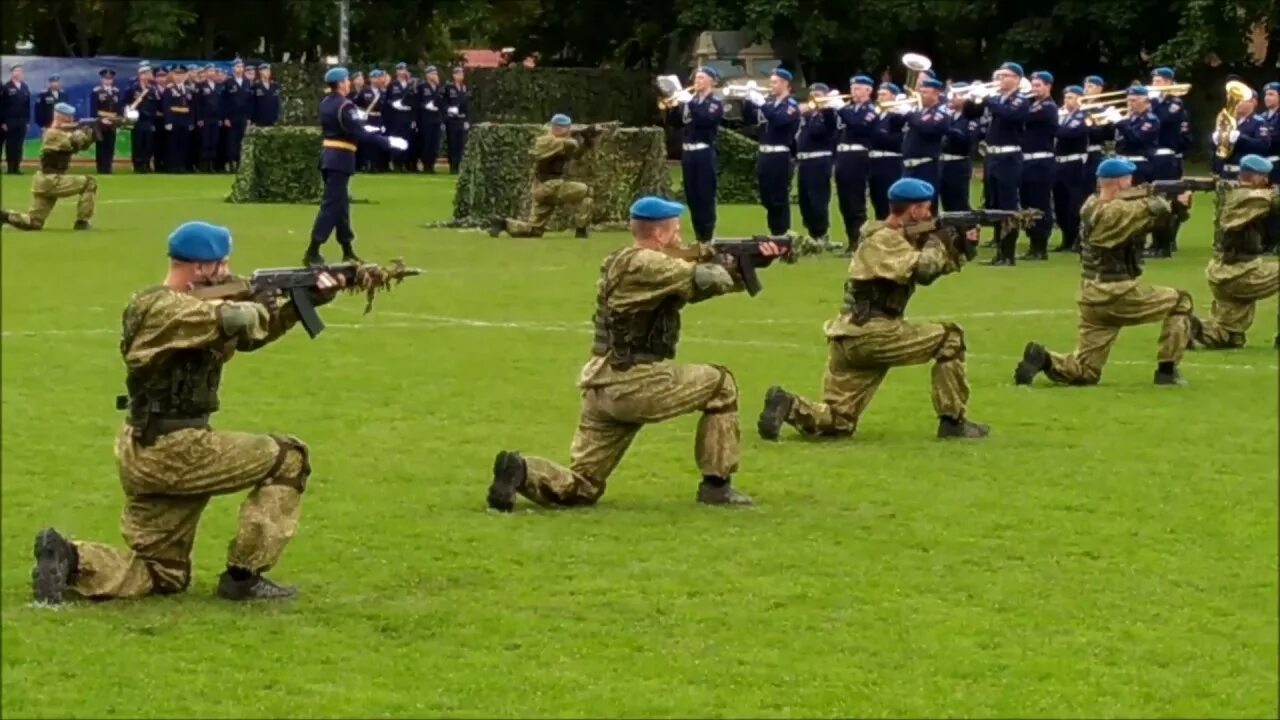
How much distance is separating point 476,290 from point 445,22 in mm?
34601

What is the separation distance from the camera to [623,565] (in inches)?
442

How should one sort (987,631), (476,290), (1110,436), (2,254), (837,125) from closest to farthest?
1. (2,254)
2. (987,631)
3. (1110,436)
4. (476,290)
5. (837,125)

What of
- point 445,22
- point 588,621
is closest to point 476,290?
point 588,621

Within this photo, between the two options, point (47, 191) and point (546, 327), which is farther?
point (47, 191)

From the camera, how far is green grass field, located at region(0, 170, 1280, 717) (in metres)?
9.06

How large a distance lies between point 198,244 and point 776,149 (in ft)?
60.7

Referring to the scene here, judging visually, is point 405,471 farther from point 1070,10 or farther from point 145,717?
point 1070,10

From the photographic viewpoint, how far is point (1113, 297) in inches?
661

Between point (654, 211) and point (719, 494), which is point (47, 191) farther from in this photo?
point (654, 211)

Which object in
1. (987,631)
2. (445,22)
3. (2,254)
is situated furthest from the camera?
(445,22)

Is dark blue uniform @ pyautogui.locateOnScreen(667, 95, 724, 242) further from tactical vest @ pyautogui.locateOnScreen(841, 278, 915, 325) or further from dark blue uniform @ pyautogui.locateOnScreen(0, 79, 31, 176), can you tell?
dark blue uniform @ pyautogui.locateOnScreen(0, 79, 31, 176)

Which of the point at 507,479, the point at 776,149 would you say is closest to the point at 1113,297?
the point at 507,479

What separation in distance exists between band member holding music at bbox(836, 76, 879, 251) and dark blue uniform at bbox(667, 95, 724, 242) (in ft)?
4.76

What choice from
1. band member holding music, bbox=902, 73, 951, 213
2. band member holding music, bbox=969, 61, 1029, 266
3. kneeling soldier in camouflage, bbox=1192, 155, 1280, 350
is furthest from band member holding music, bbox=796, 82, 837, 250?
kneeling soldier in camouflage, bbox=1192, 155, 1280, 350
